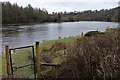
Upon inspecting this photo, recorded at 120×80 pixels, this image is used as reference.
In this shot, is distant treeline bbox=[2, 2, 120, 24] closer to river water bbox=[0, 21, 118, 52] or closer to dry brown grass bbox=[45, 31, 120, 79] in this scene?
river water bbox=[0, 21, 118, 52]

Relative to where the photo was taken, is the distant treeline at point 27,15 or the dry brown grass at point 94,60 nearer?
the dry brown grass at point 94,60

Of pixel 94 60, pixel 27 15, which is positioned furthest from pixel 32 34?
pixel 27 15

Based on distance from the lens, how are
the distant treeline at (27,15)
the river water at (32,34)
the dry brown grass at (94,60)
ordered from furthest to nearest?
the distant treeline at (27,15) < the river water at (32,34) < the dry brown grass at (94,60)

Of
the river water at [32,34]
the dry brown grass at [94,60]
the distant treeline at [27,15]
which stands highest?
the distant treeline at [27,15]

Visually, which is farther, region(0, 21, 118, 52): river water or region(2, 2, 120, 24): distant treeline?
region(2, 2, 120, 24): distant treeline

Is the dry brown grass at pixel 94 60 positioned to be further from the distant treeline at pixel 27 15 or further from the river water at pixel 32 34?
the distant treeline at pixel 27 15

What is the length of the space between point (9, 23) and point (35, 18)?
1407cm

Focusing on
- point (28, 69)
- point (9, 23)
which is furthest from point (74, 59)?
point (9, 23)

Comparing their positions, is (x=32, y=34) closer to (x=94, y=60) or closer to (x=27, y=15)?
(x=94, y=60)

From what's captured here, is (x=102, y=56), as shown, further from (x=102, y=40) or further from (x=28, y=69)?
(x=28, y=69)

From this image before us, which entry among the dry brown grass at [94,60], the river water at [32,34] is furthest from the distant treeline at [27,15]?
the dry brown grass at [94,60]

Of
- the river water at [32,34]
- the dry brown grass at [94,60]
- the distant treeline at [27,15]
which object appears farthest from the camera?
the distant treeline at [27,15]

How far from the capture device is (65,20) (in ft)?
358

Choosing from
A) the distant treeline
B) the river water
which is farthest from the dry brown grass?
the distant treeline
